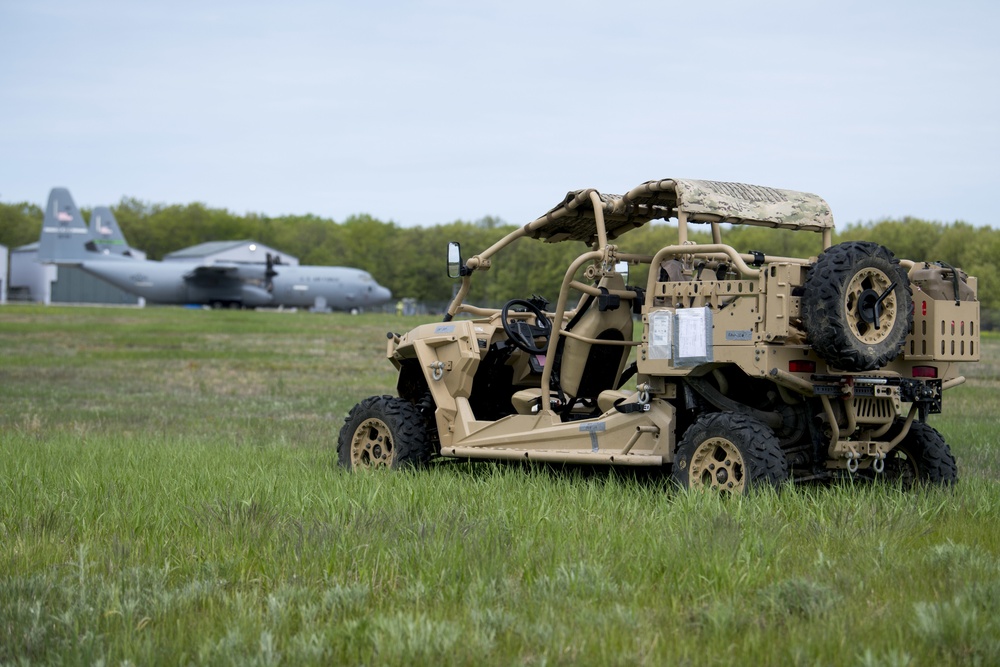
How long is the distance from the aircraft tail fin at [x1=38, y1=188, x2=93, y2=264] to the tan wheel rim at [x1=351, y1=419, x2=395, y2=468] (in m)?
85.8

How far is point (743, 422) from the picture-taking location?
6.89 meters

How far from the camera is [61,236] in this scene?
90.4 m

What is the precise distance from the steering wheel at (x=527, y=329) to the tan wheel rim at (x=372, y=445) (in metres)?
1.29

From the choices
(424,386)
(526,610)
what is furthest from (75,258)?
(526,610)

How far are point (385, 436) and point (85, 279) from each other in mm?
101054

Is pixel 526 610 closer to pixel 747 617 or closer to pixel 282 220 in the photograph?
pixel 747 617

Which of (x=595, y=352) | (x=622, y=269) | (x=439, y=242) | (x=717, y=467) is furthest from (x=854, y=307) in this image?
(x=439, y=242)

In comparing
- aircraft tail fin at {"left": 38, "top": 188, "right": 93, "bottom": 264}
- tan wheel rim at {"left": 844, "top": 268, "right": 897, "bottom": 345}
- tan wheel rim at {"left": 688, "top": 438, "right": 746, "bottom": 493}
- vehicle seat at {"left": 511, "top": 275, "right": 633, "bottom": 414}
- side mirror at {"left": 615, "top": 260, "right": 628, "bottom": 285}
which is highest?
aircraft tail fin at {"left": 38, "top": 188, "right": 93, "bottom": 264}

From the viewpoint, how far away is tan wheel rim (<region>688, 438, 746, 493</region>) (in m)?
6.96

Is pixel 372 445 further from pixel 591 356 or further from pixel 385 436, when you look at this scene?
pixel 591 356

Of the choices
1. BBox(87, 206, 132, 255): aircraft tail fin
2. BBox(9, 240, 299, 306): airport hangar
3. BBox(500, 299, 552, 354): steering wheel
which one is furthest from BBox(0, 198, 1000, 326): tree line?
BBox(500, 299, 552, 354): steering wheel

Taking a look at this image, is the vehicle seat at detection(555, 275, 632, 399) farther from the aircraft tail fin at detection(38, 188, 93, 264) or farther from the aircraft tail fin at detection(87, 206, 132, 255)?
the aircraft tail fin at detection(87, 206, 132, 255)

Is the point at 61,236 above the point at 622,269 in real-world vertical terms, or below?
above

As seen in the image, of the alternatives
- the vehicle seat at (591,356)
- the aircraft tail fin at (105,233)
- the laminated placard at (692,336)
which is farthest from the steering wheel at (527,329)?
the aircraft tail fin at (105,233)
